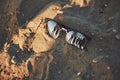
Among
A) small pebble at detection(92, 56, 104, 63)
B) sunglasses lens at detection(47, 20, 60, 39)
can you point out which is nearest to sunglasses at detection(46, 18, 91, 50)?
sunglasses lens at detection(47, 20, 60, 39)

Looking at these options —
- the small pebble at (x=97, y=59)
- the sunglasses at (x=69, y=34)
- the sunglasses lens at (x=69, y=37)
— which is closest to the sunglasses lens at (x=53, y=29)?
the sunglasses at (x=69, y=34)

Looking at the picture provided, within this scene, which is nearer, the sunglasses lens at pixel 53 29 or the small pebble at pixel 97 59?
the small pebble at pixel 97 59

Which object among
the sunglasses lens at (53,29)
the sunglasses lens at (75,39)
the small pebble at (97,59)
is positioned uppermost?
the sunglasses lens at (53,29)

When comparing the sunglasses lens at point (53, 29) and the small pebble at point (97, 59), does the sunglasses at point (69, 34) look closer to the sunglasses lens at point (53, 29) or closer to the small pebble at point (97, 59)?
the sunglasses lens at point (53, 29)

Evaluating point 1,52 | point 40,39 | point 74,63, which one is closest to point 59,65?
point 74,63

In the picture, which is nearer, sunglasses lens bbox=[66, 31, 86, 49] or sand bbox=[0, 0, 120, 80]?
sand bbox=[0, 0, 120, 80]

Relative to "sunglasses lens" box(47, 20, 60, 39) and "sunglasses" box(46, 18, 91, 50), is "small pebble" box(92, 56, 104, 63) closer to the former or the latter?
"sunglasses" box(46, 18, 91, 50)

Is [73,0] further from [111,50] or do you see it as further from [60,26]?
[111,50]

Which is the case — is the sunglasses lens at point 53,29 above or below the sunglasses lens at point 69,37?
above

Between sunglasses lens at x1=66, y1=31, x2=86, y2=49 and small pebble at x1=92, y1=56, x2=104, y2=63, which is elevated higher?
sunglasses lens at x1=66, y1=31, x2=86, y2=49
